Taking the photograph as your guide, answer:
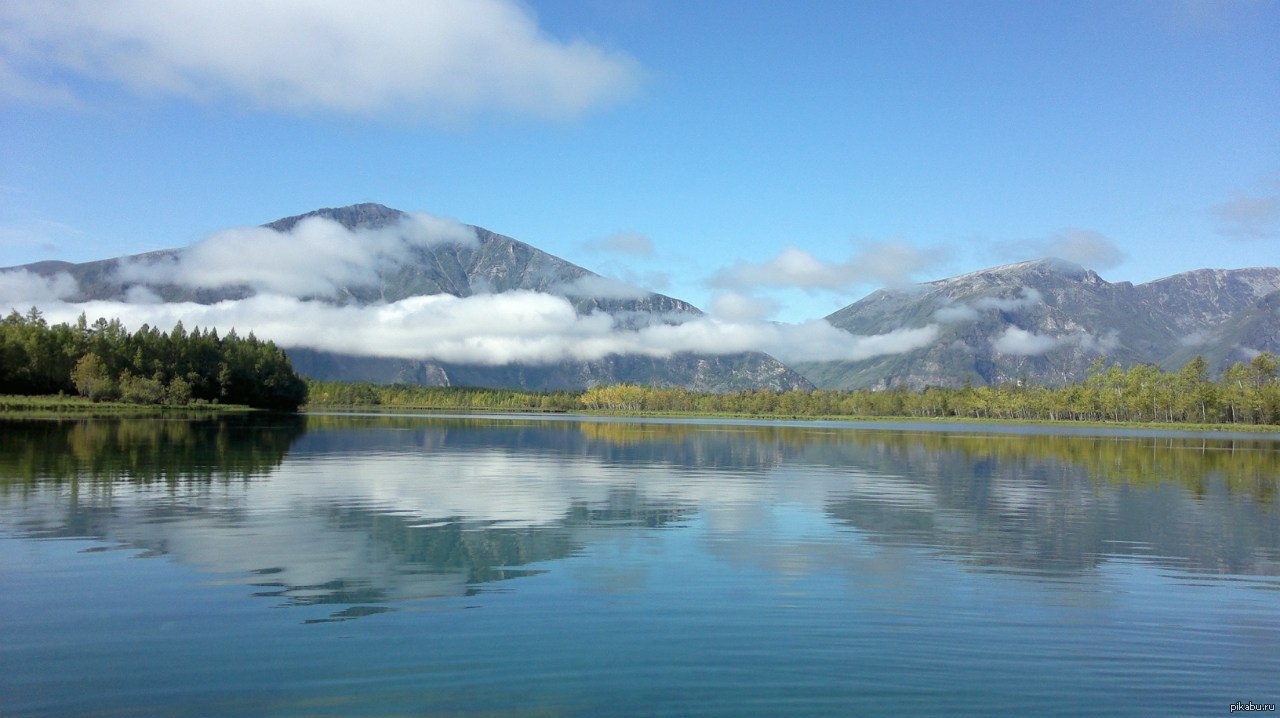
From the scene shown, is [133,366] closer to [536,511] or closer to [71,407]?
[71,407]

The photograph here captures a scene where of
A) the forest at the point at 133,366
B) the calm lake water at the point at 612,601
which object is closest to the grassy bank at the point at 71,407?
the forest at the point at 133,366

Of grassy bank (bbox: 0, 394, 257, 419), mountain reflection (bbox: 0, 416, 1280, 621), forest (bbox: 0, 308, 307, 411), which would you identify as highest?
forest (bbox: 0, 308, 307, 411)

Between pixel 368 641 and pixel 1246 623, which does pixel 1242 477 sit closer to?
pixel 1246 623

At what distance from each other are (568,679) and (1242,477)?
2361 inches

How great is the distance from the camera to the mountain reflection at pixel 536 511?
2206cm

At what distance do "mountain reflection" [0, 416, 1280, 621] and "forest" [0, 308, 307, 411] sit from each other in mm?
90914

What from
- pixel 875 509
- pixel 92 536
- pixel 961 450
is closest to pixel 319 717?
pixel 92 536

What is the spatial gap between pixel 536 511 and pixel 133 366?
150 meters

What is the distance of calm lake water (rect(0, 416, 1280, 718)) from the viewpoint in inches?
491

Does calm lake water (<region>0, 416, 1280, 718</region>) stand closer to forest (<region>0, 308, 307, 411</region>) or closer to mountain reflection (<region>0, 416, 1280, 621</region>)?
mountain reflection (<region>0, 416, 1280, 621</region>)

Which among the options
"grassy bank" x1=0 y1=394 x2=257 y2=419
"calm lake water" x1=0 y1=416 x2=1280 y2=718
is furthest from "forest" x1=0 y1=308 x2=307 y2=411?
"calm lake water" x1=0 y1=416 x2=1280 y2=718

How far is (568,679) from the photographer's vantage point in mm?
12812

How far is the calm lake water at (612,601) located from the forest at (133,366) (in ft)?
399

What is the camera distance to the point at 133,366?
499 ft
